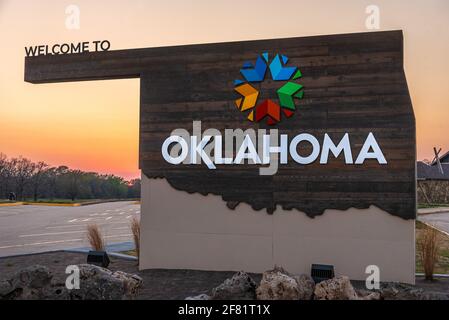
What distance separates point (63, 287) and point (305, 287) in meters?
2.92

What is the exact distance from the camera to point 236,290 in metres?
4.77

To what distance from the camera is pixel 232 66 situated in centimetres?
723

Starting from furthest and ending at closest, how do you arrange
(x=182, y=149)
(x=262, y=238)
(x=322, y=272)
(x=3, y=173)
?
(x=3, y=173)
(x=182, y=149)
(x=262, y=238)
(x=322, y=272)

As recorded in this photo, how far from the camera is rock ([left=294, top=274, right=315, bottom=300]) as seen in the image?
15.8 feet

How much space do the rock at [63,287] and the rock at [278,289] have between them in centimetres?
163

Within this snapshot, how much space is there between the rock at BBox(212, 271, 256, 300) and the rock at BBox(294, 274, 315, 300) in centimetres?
55

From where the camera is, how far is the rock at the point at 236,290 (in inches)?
186

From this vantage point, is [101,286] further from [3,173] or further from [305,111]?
[3,173]

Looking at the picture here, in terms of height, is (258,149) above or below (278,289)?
above

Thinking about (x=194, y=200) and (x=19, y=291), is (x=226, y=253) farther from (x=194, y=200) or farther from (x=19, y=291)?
(x=19, y=291)

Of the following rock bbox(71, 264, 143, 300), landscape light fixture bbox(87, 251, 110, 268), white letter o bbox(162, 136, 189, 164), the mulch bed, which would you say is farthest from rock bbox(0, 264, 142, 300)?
white letter o bbox(162, 136, 189, 164)

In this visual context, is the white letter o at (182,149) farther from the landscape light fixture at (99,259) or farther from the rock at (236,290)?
the rock at (236,290)

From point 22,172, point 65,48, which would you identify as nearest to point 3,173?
point 22,172

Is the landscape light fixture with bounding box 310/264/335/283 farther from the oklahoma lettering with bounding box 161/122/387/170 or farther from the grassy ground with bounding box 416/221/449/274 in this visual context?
the grassy ground with bounding box 416/221/449/274
